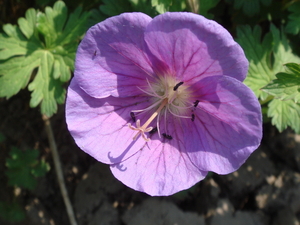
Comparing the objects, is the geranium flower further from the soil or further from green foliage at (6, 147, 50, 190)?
green foliage at (6, 147, 50, 190)

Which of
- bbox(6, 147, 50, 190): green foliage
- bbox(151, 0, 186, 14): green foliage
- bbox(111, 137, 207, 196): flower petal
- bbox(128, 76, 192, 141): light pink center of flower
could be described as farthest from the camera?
bbox(6, 147, 50, 190): green foliage

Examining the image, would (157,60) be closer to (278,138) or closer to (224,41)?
(224,41)

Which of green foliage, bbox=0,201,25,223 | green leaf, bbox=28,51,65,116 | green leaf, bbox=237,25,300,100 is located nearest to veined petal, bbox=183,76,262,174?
green leaf, bbox=237,25,300,100

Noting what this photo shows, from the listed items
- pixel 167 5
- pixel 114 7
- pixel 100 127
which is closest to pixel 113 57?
pixel 100 127

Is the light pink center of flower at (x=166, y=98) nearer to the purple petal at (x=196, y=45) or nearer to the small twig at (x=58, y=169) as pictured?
the purple petal at (x=196, y=45)

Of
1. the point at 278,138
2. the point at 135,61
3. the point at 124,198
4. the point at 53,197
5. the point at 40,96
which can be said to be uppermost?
the point at 135,61

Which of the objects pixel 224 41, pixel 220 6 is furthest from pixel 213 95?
pixel 220 6

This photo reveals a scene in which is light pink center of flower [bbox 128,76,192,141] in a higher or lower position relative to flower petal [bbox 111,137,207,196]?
higher

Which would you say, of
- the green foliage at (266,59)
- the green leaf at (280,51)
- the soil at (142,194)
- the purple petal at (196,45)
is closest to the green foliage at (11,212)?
the soil at (142,194)
